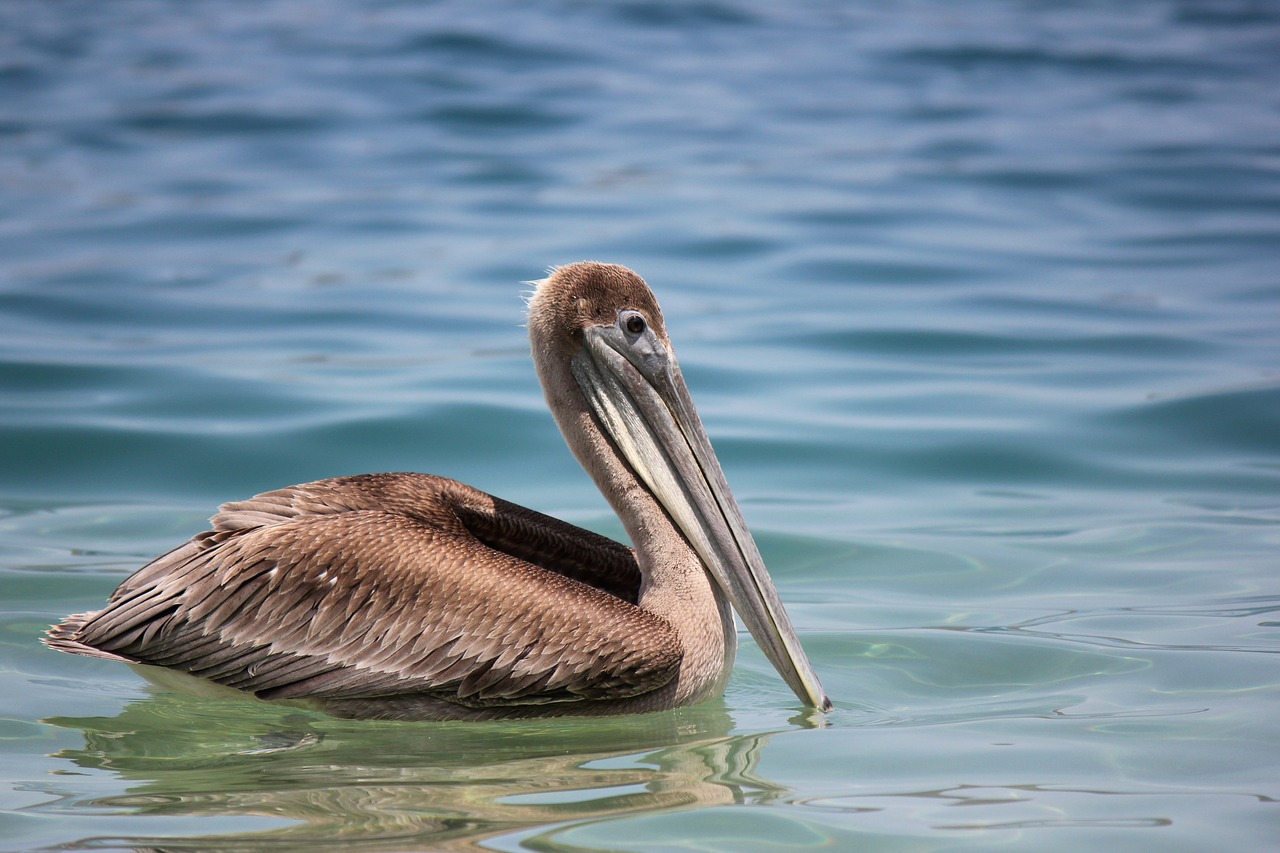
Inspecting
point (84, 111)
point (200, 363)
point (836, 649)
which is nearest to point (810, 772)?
point (836, 649)

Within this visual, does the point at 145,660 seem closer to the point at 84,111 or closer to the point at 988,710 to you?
the point at 988,710

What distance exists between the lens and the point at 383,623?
14.2 feet

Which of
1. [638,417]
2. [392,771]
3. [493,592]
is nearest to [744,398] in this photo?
[638,417]

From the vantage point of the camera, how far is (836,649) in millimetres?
5113

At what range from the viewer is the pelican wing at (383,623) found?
427 cm

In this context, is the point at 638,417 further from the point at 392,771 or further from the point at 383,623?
the point at 392,771

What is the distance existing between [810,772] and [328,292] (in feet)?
26.1

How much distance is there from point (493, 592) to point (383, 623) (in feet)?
1.05

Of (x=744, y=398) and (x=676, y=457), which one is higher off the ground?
(x=744, y=398)

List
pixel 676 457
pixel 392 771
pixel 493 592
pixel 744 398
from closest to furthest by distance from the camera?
1. pixel 392 771
2. pixel 493 592
3. pixel 676 457
4. pixel 744 398

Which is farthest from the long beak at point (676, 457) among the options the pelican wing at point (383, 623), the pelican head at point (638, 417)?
the pelican wing at point (383, 623)

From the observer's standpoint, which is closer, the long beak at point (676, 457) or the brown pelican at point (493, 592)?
the brown pelican at point (493, 592)

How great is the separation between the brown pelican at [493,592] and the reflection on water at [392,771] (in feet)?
0.36

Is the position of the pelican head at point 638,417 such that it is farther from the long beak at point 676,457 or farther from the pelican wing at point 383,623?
the pelican wing at point 383,623
